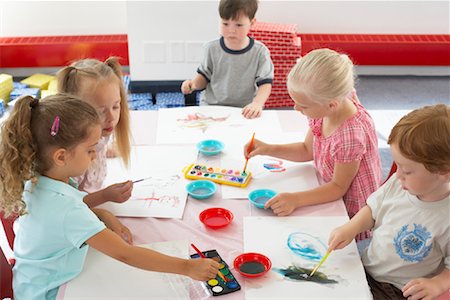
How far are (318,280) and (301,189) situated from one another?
0.40m

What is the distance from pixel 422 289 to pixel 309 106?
0.61 meters

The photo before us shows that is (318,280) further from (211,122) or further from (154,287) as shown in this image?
(211,122)

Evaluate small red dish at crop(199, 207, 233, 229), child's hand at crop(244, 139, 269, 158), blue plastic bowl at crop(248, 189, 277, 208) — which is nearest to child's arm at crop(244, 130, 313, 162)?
child's hand at crop(244, 139, 269, 158)

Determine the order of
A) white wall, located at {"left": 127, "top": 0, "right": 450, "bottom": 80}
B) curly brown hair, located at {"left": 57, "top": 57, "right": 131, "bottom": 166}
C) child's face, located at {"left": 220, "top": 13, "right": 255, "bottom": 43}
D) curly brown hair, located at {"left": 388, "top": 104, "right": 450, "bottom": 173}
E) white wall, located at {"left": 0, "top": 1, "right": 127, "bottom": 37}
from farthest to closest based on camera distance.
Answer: white wall, located at {"left": 0, "top": 1, "right": 127, "bottom": 37} → white wall, located at {"left": 127, "top": 0, "right": 450, "bottom": 80} → child's face, located at {"left": 220, "top": 13, "right": 255, "bottom": 43} → curly brown hair, located at {"left": 57, "top": 57, "right": 131, "bottom": 166} → curly brown hair, located at {"left": 388, "top": 104, "right": 450, "bottom": 173}

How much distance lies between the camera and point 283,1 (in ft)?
12.3

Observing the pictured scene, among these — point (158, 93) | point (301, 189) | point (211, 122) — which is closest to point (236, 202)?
point (301, 189)

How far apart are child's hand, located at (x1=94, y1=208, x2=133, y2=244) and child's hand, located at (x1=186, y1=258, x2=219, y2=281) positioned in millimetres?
231

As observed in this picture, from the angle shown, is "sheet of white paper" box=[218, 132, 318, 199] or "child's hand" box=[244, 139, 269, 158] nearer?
"sheet of white paper" box=[218, 132, 318, 199]

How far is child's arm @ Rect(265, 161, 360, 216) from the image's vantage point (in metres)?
1.42

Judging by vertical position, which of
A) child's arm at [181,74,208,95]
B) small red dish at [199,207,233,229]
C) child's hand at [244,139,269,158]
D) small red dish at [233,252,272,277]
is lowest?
small red dish at [233,252,272,277]

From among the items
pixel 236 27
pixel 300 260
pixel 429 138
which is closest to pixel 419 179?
pixel 429 138

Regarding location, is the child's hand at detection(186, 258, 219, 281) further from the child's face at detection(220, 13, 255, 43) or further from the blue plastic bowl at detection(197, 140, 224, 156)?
the child's face at detection(220, 13, 255, 43)

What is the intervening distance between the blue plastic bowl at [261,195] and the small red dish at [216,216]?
0.32 feet

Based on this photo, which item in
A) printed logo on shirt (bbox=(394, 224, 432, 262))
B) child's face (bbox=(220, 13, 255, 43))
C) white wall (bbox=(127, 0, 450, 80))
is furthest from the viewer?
white wall (bbox=(127, 0, 450, 80))
